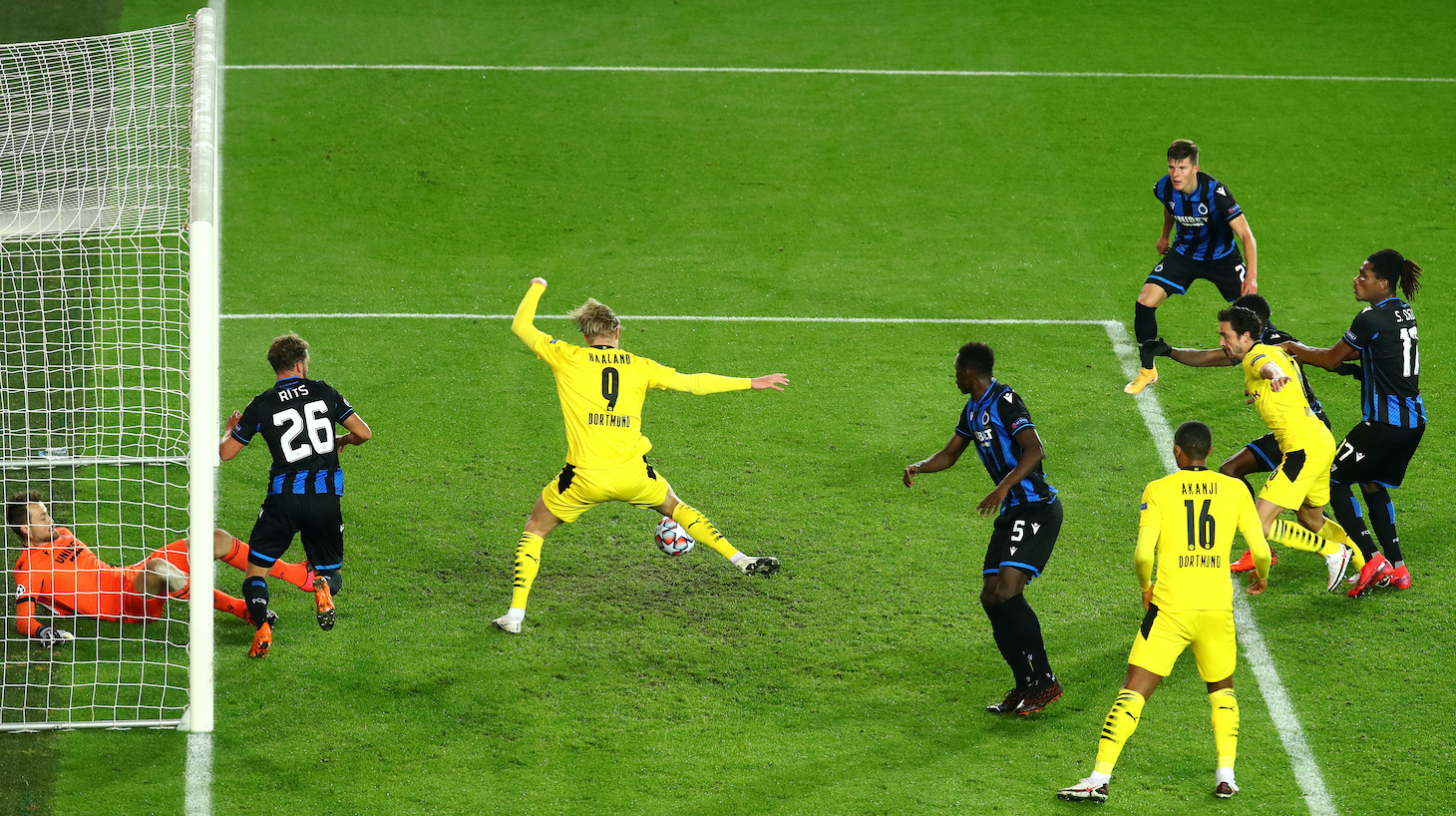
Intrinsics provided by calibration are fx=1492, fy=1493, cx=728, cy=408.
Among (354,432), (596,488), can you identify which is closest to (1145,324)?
(596,488)

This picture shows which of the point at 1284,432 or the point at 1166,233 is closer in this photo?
the point at 1284,432

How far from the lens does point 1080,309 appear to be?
41.8 feet

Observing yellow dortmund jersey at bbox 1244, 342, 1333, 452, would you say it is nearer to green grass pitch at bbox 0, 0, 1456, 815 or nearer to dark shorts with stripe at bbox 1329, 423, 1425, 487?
dark shorts with stripe at bbox 1329, 423, 1425, 487

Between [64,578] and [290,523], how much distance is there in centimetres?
127

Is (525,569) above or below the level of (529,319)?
below

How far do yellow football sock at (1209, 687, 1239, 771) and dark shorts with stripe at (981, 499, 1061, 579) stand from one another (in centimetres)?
108

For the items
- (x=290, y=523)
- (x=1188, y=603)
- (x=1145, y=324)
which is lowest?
(x=1188, y=603)

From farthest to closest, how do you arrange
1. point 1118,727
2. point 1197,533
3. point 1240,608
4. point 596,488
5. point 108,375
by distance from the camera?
point 108,375 < point 1240,608 < point 596,488 < point 1197,533 < point 1118,727

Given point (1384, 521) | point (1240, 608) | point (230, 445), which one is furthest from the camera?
point (1384, 521)

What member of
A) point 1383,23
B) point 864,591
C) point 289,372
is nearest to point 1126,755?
point 864,591

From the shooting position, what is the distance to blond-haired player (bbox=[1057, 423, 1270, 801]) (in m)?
6.53

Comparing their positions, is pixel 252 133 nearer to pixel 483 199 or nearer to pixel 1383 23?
pixel 483 199

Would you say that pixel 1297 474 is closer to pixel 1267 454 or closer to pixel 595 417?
pixel 1267 454

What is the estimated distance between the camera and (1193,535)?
21.6 ft
